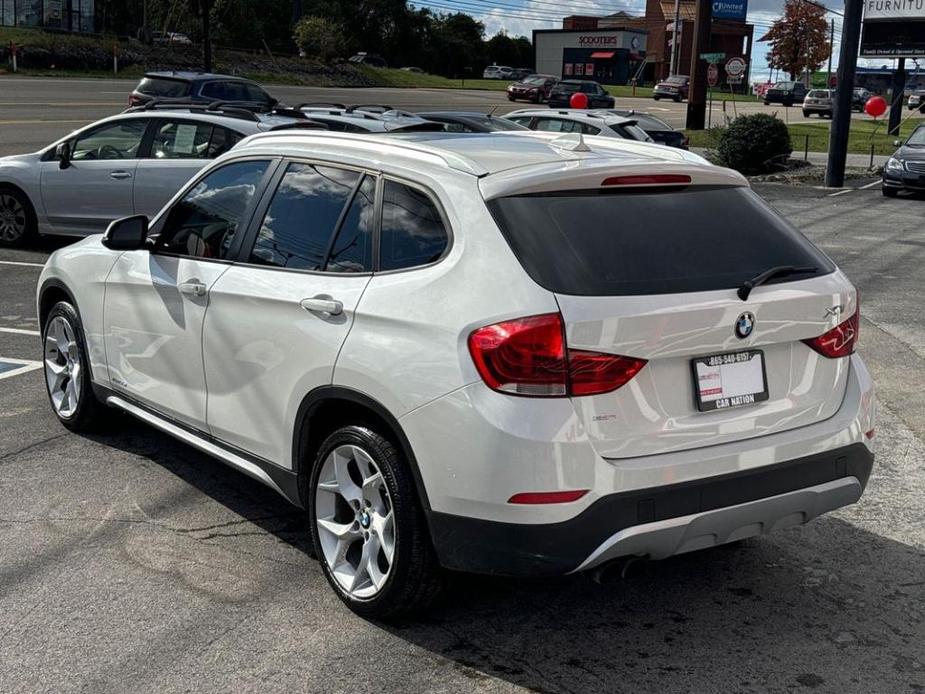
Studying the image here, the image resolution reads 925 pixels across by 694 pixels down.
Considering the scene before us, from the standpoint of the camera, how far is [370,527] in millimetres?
4082

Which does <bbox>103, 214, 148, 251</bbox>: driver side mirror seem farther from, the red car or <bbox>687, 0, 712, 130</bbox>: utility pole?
the red car

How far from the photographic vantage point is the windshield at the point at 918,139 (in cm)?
2174

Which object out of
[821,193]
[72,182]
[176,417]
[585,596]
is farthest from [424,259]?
[821,193]

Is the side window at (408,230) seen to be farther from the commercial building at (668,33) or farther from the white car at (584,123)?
the commercial building at (668,33)

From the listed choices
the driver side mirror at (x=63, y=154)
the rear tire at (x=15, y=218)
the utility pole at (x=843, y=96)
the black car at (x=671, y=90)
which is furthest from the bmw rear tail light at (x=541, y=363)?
the black car at (x=671, y=90)

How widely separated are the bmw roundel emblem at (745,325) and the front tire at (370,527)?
1.19m

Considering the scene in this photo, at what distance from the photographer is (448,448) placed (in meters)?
3.61

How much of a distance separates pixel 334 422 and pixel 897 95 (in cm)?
3747

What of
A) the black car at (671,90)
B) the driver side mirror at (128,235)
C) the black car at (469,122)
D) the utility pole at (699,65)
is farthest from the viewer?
the black car at (671,90)

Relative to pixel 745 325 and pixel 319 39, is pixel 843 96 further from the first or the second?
pixel 319 39

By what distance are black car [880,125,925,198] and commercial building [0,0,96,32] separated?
44651 mm

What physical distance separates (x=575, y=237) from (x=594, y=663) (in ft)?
4.68

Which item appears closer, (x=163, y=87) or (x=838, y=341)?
(x=838, y=341)

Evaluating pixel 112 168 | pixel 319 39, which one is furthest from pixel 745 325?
pixel 319 39
